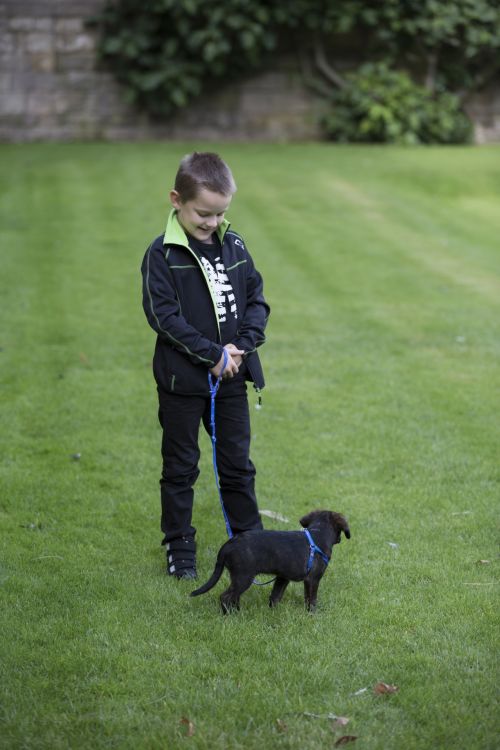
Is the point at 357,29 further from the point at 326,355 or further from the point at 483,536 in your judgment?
the point at 483,536

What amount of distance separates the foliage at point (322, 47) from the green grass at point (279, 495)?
5458 mm

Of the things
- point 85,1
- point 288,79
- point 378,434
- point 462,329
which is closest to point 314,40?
point 288,79

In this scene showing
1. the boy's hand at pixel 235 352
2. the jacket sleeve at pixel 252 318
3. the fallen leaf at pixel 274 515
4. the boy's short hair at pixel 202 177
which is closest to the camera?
the boy's short hair at pixel 202 177

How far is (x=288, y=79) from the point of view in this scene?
58.5ft

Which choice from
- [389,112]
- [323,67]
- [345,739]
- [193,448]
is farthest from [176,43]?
[345,739]

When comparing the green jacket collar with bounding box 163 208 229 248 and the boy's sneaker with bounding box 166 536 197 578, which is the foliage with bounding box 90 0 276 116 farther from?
the boy's sneaker with bounding box 166 536 197 578

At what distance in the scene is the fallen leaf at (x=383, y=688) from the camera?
3.46 meters

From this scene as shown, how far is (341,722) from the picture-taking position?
10.7 ft

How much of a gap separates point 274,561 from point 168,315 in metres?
1.09

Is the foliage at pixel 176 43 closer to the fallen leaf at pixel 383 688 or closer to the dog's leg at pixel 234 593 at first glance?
the dog's leg at pixel 234 593

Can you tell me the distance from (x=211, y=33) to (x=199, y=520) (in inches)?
524

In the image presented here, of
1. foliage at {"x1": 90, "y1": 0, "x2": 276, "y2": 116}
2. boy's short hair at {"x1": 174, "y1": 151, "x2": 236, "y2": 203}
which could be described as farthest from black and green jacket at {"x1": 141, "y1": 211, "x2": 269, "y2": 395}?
foliage at {"x1": 90, "y1": 0, "x2": 276, "y2": 116}

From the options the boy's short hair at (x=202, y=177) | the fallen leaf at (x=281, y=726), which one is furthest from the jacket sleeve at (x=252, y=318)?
the fallen leaf at (x=281, y=726)

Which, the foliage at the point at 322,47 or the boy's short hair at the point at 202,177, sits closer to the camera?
the boy's short hair at the point at 202,177
